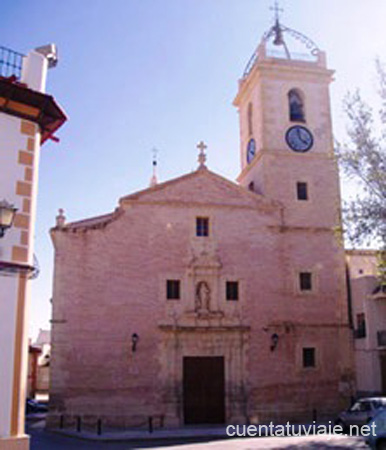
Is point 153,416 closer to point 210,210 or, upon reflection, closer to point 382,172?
point 210,210

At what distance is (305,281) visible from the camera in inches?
962

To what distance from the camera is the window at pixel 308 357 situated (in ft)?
76.9

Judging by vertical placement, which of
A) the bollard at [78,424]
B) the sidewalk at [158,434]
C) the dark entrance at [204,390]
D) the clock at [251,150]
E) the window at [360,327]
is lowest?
the sidewalk at [158,434]

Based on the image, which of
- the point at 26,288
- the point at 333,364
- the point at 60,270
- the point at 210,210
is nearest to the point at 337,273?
the point at 333,364

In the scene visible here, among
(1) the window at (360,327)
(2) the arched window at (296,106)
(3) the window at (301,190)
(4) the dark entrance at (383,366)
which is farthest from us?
(1) the window at (360,327)

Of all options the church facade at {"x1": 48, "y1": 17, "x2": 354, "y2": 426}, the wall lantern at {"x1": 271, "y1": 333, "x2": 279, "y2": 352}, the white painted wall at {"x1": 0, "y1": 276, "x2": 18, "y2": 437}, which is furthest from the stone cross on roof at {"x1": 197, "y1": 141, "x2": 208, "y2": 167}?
the white painted wall at {"x1": 0, "y1": 276, "x2": 18, "y2": 437}

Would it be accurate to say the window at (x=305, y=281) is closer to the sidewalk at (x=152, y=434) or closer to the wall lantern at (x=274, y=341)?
the wall lantern at (x=274, y=341)

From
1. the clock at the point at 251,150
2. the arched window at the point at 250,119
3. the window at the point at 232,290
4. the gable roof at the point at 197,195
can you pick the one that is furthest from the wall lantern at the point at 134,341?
the arched window at the point at 250,119

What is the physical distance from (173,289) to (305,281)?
574 centimetres

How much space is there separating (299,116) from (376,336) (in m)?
10.9

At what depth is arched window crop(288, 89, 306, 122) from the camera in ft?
88.9

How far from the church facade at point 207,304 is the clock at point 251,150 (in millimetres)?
1497

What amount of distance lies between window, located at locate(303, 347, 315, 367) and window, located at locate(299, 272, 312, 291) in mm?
2478

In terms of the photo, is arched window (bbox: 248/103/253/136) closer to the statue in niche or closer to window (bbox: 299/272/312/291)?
window (bbox: 299/272/312/291)
